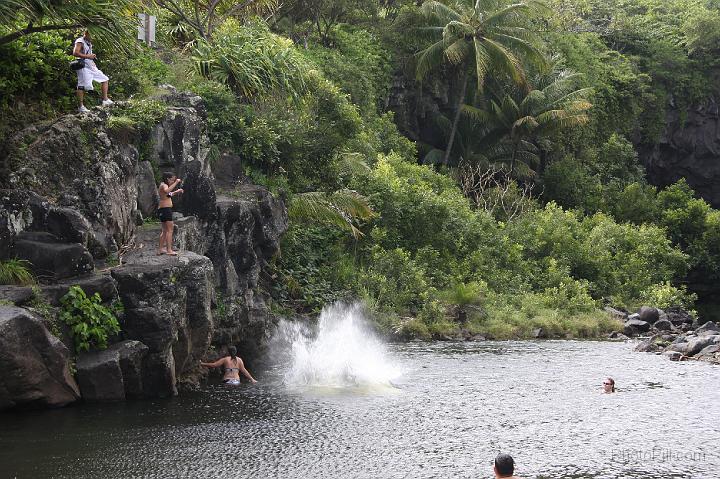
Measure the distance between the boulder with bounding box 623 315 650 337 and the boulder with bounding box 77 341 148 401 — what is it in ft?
61.9

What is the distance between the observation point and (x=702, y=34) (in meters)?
51.8

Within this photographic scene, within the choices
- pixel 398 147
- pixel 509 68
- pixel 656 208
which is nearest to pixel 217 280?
pixel 398 147

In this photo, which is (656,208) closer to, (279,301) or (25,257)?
(279,301)

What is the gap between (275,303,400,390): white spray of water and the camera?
19.0 m

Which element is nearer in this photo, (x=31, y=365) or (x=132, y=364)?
(x=31, y=365)

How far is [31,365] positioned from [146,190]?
6234 mm

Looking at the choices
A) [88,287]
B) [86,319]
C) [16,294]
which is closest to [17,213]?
[16,294]

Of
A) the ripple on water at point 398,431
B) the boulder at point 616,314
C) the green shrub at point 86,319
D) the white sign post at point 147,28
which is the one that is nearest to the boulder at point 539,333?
the boulder at point 616,314

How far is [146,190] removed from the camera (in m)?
20.1

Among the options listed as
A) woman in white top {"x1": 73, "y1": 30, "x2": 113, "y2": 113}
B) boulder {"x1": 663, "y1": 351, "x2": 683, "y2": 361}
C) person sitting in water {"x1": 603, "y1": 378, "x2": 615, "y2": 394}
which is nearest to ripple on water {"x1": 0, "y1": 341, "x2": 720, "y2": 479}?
person sitting in water {"x1": 603, "y1": 378, "x2": 615, "y2": 394}

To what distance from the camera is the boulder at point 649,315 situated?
3150 cm

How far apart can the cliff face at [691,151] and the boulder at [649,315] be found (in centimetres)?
2186

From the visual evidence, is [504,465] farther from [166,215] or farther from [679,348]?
[679,348]

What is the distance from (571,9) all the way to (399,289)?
29.9m
